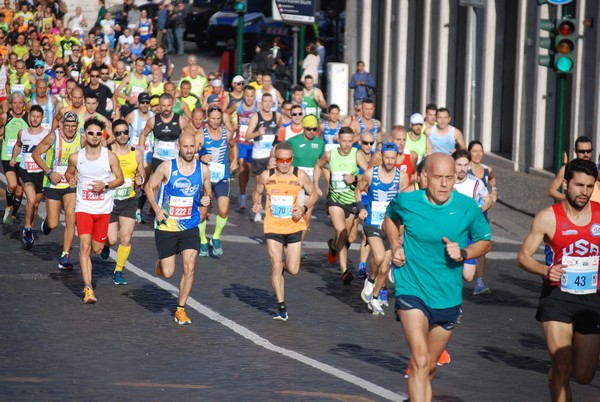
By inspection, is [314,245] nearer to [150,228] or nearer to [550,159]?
[150,228]

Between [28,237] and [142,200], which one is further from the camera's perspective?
[142,200]

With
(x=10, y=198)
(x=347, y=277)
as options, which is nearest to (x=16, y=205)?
(x=10, y=198)

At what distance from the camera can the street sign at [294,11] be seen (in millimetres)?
32656

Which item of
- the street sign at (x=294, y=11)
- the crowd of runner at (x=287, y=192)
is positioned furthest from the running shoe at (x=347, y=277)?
the street sign at (x=294, y=11)

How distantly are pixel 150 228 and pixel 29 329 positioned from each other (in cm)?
706

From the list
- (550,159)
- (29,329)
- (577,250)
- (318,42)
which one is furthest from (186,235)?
(318,42)

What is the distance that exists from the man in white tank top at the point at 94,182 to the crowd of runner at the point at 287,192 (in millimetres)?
14

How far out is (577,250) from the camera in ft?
30.5

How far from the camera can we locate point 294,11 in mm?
32750

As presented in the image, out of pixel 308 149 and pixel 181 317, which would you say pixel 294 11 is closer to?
pixel 308 149

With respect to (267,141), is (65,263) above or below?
below

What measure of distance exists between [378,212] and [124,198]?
2.89 meters

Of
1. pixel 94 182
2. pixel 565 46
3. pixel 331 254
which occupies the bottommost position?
pixel 331 254

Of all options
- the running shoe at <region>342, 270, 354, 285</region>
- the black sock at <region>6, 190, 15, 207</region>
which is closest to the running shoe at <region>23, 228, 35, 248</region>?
the black sock at <region>6, 190, 15, 207</region>
